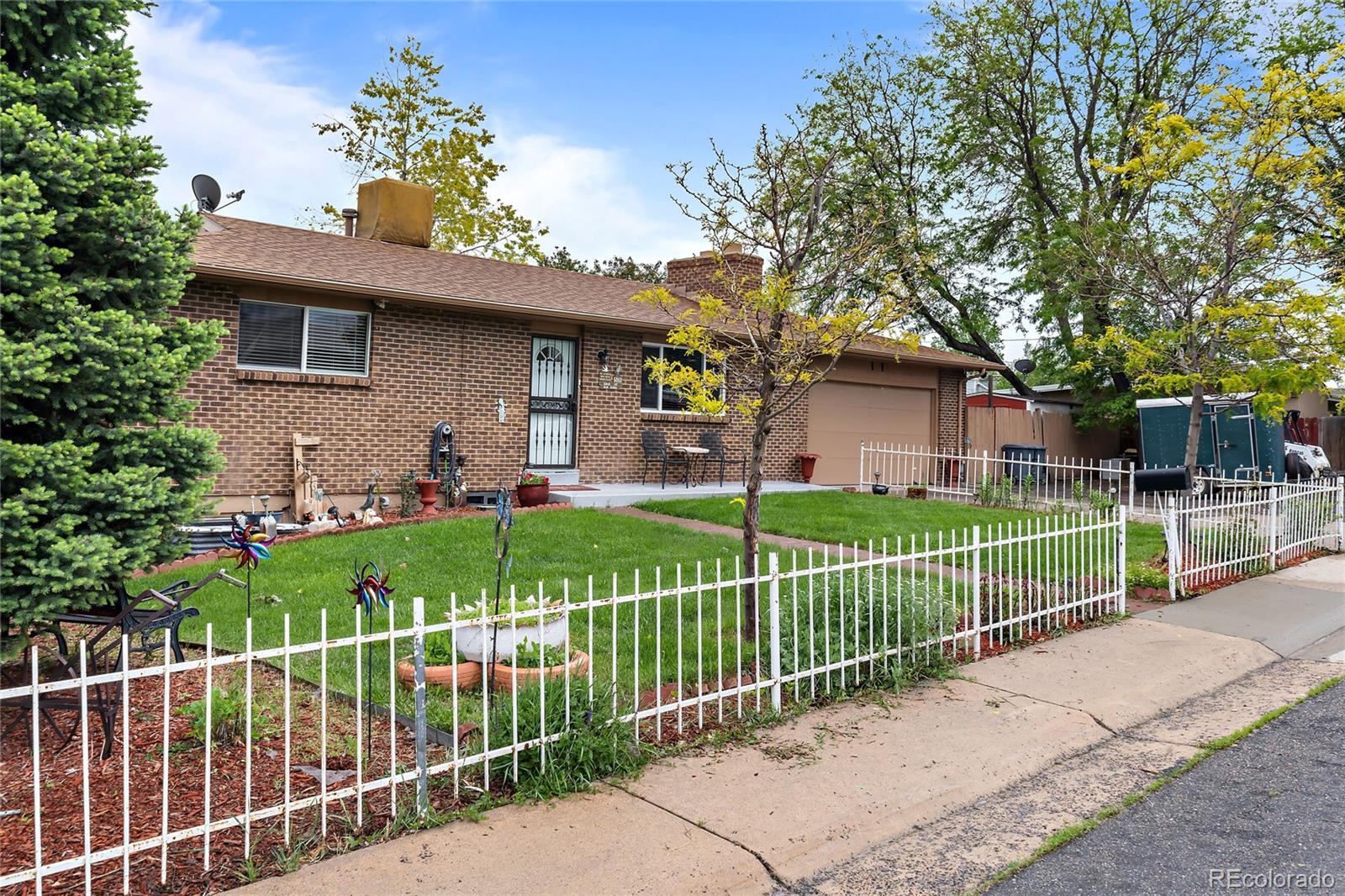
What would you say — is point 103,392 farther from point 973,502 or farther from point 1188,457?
point 973,502

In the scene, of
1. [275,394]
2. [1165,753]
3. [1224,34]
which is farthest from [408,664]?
[1224,34]

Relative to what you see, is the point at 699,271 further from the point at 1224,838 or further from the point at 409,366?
the point at 1224,838

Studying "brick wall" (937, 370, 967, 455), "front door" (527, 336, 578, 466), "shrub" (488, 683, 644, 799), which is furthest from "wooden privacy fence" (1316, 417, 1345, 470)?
"shrub" (488, 683, 644, 799)

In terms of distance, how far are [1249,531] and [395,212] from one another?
562 inches

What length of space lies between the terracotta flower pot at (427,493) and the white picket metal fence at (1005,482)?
333 inches

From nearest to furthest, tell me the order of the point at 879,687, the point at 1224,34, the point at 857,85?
the point at 879,687 → the point at 1224,34 → the point at 857,85

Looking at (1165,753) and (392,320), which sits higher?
(392,320)

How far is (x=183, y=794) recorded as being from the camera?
3.96 m

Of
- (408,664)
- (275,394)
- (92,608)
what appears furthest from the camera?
(275,394)

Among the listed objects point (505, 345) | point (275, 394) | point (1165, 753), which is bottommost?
point (1165, 753)

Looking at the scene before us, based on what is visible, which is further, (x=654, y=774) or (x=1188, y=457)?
(x=1188, y=457)

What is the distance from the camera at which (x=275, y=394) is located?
39.5 ft

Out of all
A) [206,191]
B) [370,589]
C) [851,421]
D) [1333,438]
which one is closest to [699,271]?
[851,421]

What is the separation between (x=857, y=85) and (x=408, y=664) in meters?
22.9
